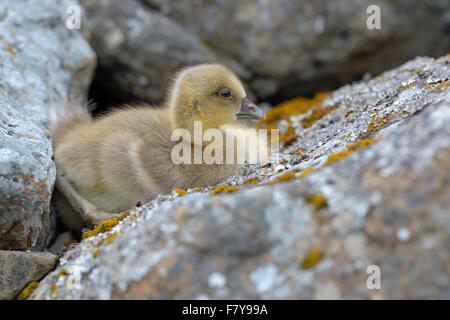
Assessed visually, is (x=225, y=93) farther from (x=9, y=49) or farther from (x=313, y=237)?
(x=313, y=237)

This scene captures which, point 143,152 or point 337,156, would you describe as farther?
point 143,152

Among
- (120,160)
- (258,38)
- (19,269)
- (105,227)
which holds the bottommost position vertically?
(19,269)

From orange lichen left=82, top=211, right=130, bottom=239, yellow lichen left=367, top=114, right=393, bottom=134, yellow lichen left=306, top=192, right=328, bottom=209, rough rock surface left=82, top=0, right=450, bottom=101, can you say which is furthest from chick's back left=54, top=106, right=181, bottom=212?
rough rock surface left=82, top=0, right=450, bottom=101

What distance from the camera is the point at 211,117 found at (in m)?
4.01

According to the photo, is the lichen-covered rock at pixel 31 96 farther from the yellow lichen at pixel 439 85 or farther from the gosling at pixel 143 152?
the yellow lichen at pixel 439 85

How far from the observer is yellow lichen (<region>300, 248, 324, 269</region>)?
2.38m

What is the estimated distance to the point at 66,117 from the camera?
4414mm

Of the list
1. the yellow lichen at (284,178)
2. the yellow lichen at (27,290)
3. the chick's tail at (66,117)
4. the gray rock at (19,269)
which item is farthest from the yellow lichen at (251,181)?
the chick's tail at (66,117)

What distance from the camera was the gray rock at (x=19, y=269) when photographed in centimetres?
293

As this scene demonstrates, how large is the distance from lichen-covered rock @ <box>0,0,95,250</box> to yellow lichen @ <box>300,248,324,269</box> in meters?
1.50

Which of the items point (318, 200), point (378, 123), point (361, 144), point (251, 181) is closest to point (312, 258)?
point (318, 200)

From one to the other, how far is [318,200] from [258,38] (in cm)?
371

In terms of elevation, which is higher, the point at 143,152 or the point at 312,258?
the point at 143,152
